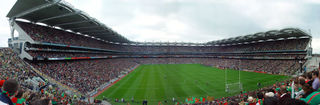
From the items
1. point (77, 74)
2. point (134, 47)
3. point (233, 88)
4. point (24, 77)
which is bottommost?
point (233, 88)

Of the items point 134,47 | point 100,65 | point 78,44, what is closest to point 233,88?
point 100,65

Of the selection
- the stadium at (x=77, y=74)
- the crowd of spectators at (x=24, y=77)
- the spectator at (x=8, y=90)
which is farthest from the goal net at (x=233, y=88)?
the spectator at (x=8, y=90)

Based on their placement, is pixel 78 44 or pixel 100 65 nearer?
pixel 78 44

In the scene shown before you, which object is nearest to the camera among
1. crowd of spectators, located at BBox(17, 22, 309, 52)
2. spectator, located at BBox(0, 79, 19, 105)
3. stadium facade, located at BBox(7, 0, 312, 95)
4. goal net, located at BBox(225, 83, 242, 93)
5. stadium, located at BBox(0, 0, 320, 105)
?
spectator, located at BBox(0, 79, 19, 105)

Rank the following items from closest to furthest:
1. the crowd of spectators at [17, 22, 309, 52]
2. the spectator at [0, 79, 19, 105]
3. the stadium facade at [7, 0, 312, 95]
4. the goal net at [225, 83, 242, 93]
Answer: the spectator at [0, 79, 19, 105] < the stadium facade at [7, 0, 312, 95] < the goal net at [225, 83, 242, 93] < the crowd of spectators at [17, 22, 309, 52]

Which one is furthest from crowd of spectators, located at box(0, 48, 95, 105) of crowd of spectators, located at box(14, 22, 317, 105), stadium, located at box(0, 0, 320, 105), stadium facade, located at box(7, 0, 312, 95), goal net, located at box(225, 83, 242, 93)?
goal net, located at box(225, 83, 242, 93)

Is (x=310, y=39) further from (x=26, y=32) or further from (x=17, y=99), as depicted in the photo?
(x=26, y=32)

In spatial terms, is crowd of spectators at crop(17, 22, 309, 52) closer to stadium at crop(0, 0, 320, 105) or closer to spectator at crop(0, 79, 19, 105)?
stadium at crop(0, 0, 320, 105)

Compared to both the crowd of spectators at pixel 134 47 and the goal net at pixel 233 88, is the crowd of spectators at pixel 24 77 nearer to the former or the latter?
the crowd of spectators at pixel 134 47

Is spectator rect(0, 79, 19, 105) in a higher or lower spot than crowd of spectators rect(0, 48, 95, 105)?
higher

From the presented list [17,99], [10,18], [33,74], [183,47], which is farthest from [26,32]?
[183,47]

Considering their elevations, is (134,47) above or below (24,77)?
above

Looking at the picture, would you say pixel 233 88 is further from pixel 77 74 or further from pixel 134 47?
pixel 134 47

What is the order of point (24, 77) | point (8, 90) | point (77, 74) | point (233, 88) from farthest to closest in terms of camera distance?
1. point (77, 74)
2. point (233, 88)
3. point (24, 77)
4. point (8, 90)
